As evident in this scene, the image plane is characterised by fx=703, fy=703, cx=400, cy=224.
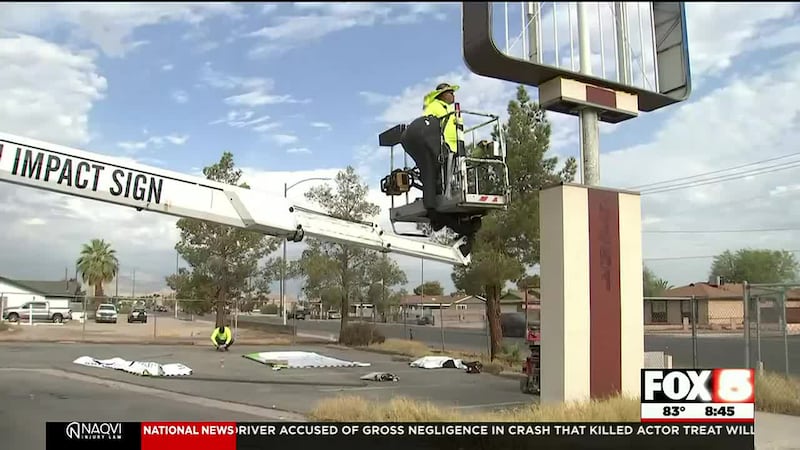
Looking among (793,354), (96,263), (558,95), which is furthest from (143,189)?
(96,263)

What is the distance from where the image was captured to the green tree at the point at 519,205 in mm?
19609

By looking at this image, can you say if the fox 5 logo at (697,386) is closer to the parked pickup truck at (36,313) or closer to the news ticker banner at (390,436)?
the news ticker banner at (390,436)

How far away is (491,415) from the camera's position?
348 inches

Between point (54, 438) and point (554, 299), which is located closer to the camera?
point (54, 438)

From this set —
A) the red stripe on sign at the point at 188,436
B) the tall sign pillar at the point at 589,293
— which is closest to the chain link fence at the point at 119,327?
the tall sign pillar at the point at 589,293

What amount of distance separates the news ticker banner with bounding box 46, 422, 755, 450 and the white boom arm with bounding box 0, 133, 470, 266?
3557 mm

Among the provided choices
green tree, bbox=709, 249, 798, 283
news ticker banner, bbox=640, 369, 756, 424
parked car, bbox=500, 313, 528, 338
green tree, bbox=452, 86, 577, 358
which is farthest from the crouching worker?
green tree, bbox=709, 249, 798, 283

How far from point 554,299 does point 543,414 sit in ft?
5.53

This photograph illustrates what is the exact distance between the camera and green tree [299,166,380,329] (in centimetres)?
3006

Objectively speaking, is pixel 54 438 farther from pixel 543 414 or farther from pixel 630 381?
pixel 630 381

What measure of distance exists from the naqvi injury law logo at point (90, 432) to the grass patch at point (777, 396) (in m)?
9.55

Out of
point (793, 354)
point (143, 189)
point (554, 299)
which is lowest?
point (793, 354)

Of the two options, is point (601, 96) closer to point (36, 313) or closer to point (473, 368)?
point (473, 368)

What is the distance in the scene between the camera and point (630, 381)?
989 centimetres
